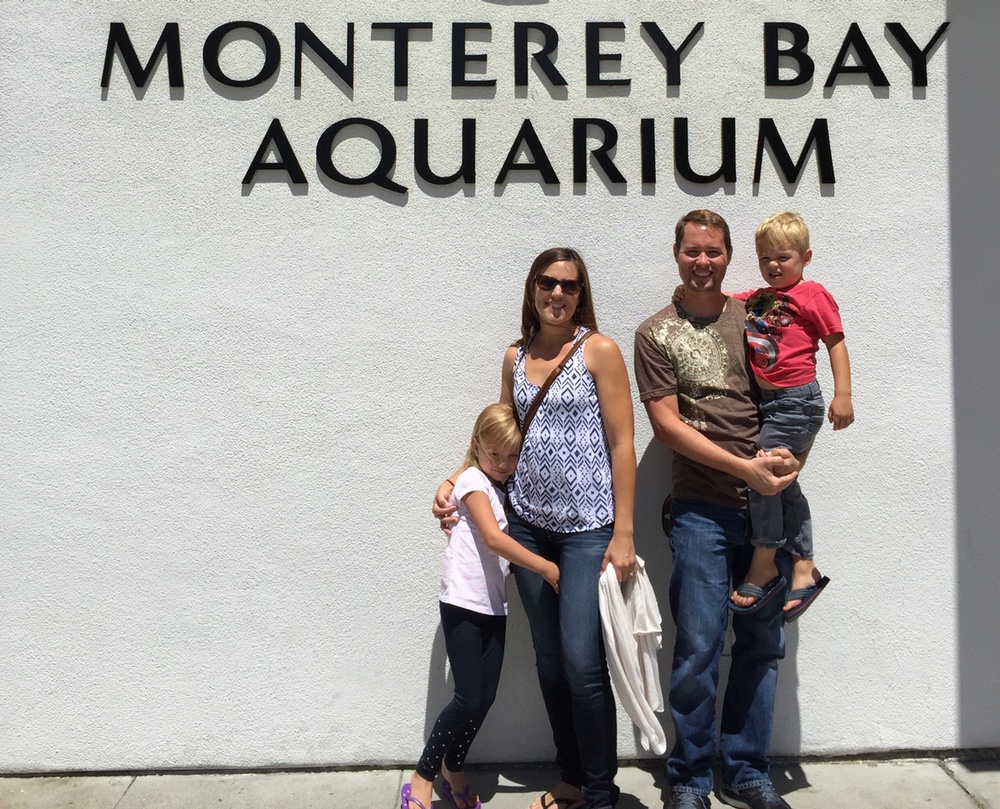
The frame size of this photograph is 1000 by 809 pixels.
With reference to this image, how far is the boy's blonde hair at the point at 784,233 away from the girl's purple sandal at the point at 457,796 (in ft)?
7.29

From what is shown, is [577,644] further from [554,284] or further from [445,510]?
[554,284]

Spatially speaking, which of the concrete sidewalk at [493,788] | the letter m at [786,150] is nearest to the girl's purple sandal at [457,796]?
the concrete sidewalk at [493,788]

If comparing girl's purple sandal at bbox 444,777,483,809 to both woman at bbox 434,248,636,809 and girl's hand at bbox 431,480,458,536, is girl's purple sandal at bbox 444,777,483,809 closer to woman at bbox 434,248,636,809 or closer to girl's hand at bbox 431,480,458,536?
woman at bbox 434,248,636,809

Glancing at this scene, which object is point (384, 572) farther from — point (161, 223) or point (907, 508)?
point (907, 508)

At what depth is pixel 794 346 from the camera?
3146 millimetres

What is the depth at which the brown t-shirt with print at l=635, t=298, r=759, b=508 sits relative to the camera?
10.5 ft

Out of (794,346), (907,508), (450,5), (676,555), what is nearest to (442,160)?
(450,5)

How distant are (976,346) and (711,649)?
5.42ft

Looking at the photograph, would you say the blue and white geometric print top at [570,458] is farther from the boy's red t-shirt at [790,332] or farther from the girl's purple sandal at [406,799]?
the girl's purple sandal at [406,799]

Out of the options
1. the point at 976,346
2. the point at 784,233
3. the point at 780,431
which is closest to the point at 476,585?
the point at 780,431

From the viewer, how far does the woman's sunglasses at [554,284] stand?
3141 mm

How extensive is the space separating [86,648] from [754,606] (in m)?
2.59

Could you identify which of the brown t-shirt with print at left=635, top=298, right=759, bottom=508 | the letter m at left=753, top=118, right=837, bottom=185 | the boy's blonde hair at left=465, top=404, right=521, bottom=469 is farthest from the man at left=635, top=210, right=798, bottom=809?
the letter m at left=753, top=118, right=837, bottom=185

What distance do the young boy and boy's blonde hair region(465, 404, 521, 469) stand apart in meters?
0.83
